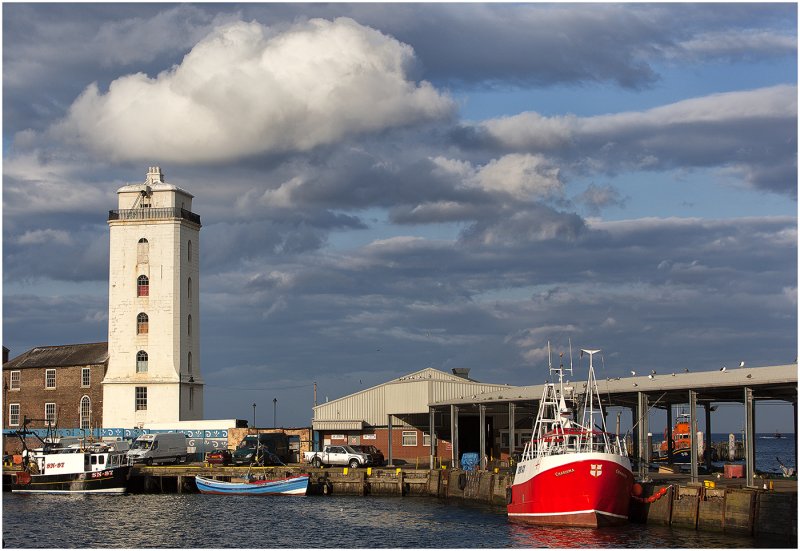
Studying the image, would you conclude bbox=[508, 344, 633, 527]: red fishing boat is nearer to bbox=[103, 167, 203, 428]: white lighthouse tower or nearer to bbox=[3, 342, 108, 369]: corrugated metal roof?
bbox=[103, 167, 203, 428]: white lighthouse tower

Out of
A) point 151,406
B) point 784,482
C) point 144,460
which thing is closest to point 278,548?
point 784,482

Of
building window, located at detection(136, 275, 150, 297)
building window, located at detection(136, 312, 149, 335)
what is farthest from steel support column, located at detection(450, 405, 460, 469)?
building window, located at detection(136, 275, 150, 297)

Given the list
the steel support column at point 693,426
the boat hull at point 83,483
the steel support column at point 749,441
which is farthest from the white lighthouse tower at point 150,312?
the steel support column at point 749,441

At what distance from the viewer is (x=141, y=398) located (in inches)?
3556

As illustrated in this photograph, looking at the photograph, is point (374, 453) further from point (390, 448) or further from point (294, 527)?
point (294, 527)

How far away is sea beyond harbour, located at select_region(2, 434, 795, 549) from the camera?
4597 centimetres

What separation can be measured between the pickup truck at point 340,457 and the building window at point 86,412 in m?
23.4

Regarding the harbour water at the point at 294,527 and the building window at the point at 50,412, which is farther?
the building window at the point at 50,412

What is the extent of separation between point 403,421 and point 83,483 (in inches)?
895

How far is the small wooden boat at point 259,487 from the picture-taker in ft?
228

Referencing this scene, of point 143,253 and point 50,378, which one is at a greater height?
point 143,253

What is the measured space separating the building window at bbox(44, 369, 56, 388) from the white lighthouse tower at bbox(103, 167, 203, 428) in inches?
230

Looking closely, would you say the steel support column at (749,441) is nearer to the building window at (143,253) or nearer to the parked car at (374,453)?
the parked car at (374,453)

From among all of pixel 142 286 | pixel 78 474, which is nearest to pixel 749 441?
pixel 78 474
